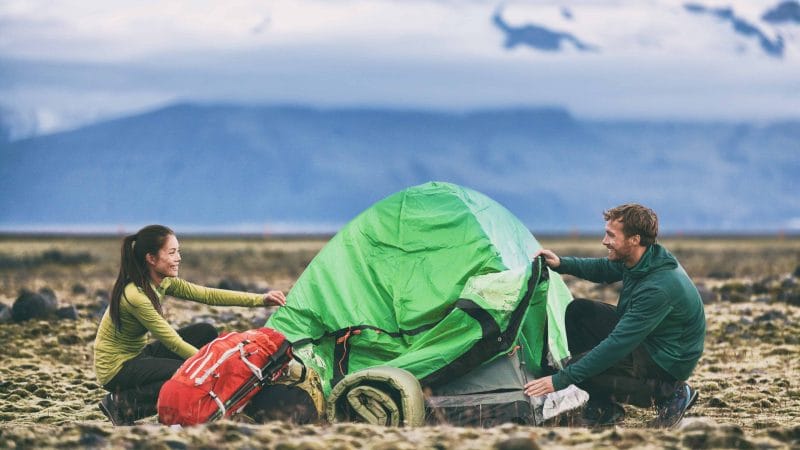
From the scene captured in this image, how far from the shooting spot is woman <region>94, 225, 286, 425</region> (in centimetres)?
909

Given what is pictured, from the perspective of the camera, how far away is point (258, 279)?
29.3 m

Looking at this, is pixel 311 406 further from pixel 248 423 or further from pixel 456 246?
pixel 456 246

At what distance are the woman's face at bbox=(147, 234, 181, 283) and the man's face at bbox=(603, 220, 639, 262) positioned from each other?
3.57m

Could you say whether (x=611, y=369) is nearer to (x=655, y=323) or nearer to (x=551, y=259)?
(x=655, y=323)

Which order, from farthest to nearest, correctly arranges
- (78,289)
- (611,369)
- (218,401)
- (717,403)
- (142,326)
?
1. (78,289)
2. (717,403)
3. (142,326)
4. (611,369)
5. (218,401)

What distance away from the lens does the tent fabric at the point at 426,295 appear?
942 centimetres

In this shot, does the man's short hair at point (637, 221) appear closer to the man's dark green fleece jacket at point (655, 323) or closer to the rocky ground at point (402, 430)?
the man's dark green fleece jacket at point (655, 323)

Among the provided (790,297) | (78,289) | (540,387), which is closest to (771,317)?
(790,297)

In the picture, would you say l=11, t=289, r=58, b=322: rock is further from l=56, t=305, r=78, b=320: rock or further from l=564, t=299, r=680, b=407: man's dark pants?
l=564, t=299, r=680, b=407: man's dark pants

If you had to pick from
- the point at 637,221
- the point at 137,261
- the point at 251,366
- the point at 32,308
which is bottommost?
the point at 32,308

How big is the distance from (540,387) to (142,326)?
3.41 metres

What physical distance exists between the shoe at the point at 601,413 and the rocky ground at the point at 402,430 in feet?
0.64

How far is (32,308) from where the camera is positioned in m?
16.9

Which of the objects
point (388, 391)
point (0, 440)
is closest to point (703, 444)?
point (388, 391)
